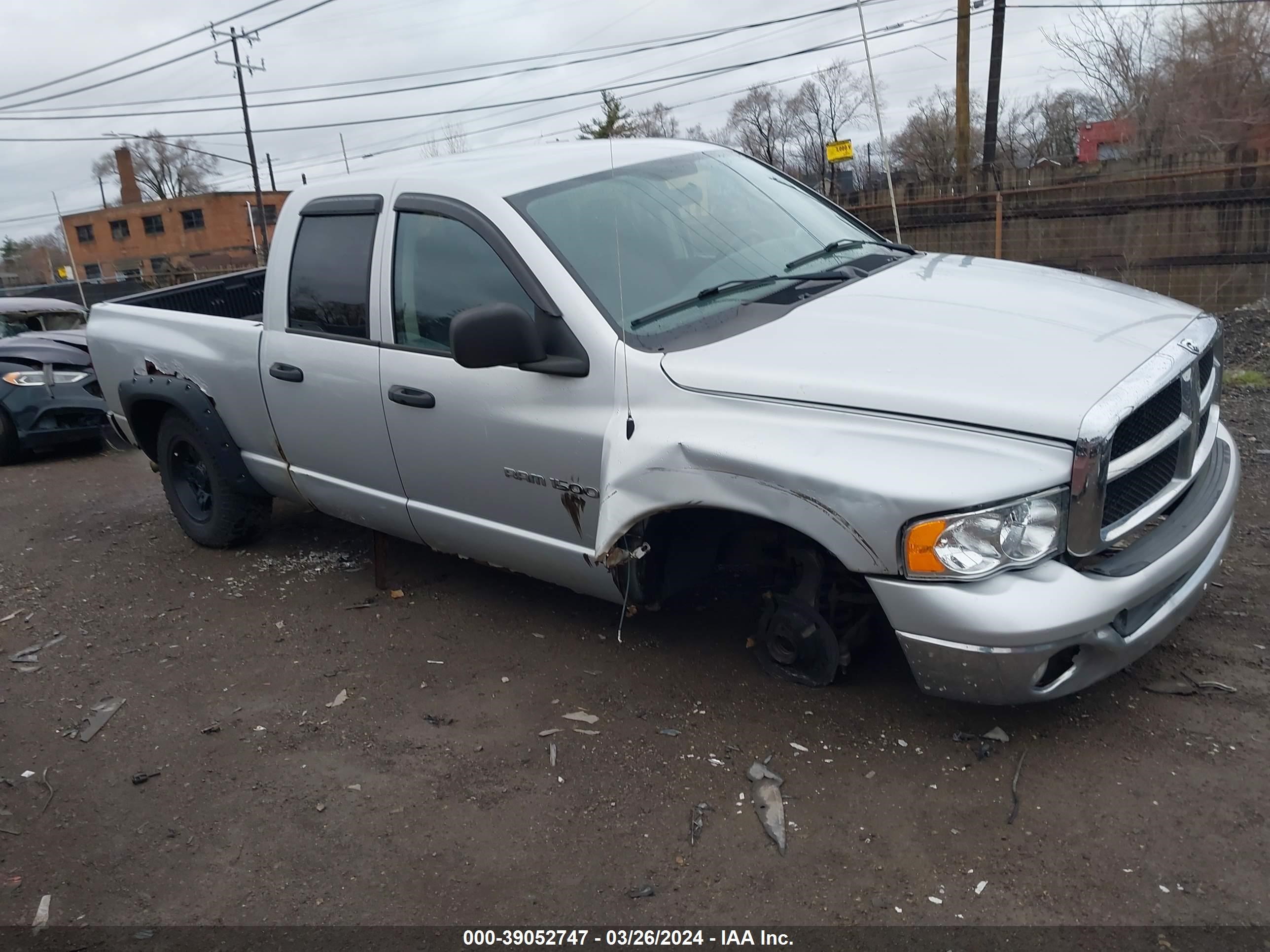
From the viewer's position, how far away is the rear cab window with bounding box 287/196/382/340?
14.2 ft

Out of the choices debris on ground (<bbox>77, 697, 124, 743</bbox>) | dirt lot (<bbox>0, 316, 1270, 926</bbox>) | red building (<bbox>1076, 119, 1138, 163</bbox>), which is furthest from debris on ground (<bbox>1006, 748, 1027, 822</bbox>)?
red building (<bbox>1076, 119, 1138, 163</bbox>)

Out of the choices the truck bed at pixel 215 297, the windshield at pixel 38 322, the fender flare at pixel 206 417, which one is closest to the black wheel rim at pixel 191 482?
the fender flare at pixel 206 417

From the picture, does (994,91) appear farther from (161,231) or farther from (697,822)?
(161,231)

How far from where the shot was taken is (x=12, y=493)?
7.97 m

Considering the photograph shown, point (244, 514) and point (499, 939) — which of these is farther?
point (244, 514)

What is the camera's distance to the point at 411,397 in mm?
4098

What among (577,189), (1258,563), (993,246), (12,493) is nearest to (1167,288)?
(993,246)

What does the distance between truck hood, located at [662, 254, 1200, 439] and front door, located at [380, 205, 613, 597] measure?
1.60 feet

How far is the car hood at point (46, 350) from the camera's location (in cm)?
898

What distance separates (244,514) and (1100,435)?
14.7 ft

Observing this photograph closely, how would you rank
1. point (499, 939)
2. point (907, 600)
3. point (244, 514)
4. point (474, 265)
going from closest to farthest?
point (499, 939)
point (907, 600)
point (474, 265)
point (244, 514)

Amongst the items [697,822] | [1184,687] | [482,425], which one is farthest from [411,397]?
[1184,687]

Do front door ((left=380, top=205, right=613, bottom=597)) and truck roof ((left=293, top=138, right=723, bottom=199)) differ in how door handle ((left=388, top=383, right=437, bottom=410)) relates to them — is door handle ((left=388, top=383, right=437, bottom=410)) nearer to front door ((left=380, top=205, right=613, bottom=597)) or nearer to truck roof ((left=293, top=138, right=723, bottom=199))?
front door ((left=380, top=205, right=613, bottom=597))

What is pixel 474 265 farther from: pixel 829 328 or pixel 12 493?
pixel 12 493
